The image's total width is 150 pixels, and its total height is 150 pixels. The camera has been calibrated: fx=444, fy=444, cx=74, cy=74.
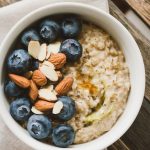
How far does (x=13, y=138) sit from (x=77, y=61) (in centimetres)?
24

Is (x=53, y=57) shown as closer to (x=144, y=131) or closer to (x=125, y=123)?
(x=125, y=123)

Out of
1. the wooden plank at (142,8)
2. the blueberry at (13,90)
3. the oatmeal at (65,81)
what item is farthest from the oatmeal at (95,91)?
the wooden plank at (142,8)

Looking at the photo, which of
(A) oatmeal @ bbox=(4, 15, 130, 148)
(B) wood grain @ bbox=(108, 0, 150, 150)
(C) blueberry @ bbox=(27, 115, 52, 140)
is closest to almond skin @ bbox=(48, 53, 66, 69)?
(A) oatmeal @ bbox=(4, 15, 130, 148)

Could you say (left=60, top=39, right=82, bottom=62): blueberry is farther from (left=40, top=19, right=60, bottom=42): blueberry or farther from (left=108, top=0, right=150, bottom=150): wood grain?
(left=108, top=0, right=150, bottom=150): wood grain

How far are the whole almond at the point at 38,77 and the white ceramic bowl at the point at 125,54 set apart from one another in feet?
0.23

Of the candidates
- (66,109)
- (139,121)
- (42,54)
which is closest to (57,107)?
(66,109)

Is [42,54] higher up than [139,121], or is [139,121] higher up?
[42,54]

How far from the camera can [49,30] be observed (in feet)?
3.00

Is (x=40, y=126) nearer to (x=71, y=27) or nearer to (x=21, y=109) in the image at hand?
(x=21, y=109)

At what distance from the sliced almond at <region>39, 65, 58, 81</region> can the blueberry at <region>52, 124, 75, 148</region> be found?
0.10 m

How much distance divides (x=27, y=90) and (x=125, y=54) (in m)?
0.23

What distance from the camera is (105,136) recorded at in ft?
3.07

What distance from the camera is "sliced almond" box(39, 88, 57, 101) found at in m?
0.90

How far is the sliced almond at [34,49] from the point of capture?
910 millimetres
